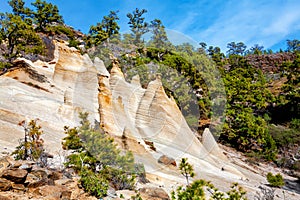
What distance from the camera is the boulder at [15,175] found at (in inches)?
191

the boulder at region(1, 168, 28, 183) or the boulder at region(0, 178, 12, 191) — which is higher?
the boulder at region(1, 168, 28, 183)

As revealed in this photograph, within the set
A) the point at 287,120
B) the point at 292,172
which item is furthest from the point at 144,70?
the point at 287,120

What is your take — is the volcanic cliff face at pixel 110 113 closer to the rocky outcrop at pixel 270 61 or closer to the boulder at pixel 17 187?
the boulder at pixel 17 187

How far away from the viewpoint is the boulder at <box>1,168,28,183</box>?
4859 millimetres

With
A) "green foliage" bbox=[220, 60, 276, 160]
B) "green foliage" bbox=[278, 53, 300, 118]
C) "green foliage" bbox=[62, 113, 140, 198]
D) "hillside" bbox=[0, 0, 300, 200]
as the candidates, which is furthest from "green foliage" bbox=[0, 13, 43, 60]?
"green foliage" bbox=[278, 53, 300, 118]

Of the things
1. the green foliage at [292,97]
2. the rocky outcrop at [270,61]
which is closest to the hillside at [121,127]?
the green foliage at [292,97]

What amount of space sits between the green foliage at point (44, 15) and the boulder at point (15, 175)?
116 feet

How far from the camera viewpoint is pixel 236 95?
27.4 meters

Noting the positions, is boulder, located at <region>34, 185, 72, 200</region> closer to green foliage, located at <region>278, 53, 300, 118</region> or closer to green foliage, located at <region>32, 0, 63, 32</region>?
green foliage, located at <region>278, 53, 300, 118</region>

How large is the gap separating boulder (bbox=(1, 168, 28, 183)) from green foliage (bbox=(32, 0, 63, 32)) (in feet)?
116

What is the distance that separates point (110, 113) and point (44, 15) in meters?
32.4

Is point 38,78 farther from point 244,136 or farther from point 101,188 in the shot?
point 244,136

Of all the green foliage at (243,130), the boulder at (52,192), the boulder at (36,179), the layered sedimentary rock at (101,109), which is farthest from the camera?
the green foliage at (243,130)

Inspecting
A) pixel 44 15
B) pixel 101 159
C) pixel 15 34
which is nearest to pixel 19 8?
pixel 44 15
